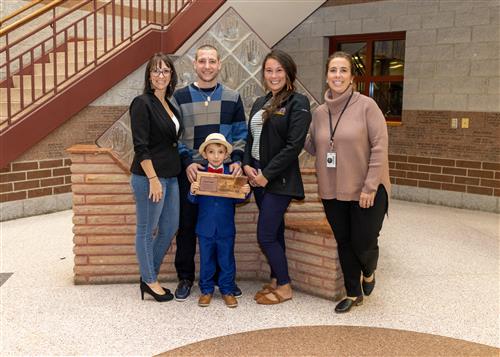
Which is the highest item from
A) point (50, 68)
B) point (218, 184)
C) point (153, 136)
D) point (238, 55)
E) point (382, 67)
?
point (382, 67)

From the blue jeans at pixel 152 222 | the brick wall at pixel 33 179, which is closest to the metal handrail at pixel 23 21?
the brick wall at pixel 33 179

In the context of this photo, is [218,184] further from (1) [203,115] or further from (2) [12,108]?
(2) [12,108]

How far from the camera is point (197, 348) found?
2.44m

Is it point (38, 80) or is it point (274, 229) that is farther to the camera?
point (38, 80)

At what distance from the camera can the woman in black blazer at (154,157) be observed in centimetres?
270

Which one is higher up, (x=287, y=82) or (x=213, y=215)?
(x=287, y=82)

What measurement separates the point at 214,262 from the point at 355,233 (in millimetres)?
875

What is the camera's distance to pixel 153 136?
9.04 feet

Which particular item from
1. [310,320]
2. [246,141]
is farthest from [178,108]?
[310,320]

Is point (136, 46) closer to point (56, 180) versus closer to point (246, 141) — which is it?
point (56, 180)

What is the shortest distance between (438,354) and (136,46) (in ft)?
15.7

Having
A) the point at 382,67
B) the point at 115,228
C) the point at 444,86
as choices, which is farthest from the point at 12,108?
the point at 444,86

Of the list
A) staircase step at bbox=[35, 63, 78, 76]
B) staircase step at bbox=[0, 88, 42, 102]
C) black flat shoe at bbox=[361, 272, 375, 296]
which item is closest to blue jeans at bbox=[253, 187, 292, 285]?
black flat shoe at bbox=[361, 272, 375, 296]

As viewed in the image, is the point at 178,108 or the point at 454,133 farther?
the point at 454,133
